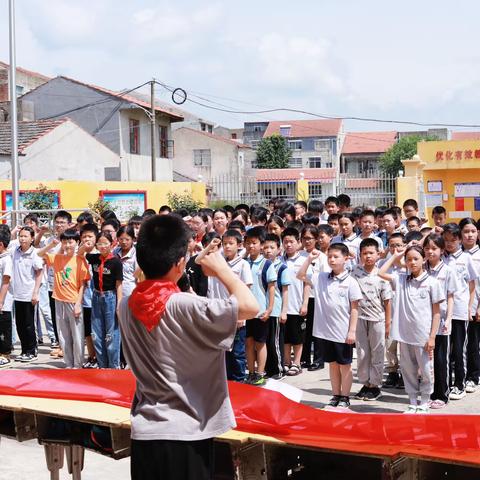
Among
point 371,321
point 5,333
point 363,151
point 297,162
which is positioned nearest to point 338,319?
point 371,321

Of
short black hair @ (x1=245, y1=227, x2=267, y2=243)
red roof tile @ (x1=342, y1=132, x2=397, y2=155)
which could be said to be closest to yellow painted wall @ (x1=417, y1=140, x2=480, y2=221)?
short black hair @ (x1=245, y1=227, x2=267, y2=243)

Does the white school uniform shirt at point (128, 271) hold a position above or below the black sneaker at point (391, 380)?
above

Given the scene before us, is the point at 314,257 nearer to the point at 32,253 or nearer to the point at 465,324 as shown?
the point at 465,324

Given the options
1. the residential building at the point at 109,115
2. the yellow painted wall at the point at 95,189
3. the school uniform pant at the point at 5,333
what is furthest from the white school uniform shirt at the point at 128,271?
the residential building at the point at 109,115

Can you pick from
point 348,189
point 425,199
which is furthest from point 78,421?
point 348,189

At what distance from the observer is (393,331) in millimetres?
7246

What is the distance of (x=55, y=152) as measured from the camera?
28.2 metres

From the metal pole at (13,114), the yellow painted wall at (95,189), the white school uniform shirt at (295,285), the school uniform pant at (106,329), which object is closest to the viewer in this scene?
the school uniform pant at (106,329)

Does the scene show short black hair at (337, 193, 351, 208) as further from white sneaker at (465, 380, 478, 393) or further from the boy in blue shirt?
white sneaker at (465, 380, 478, 393)

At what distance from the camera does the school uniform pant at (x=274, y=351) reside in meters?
8.79

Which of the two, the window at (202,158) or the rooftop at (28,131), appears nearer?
the rooftop at (28,131)

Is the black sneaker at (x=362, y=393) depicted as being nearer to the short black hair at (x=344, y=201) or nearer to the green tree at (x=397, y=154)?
the short black hair at (x=344, y=201)

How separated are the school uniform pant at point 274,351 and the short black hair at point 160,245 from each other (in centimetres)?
538

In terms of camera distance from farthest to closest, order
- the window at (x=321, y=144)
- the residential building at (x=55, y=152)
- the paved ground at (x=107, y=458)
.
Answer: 1. the window at (x=321, y=144)
2. the residential building at (x=55, y=152)
3. the paved ground at (x=107, y=458)
